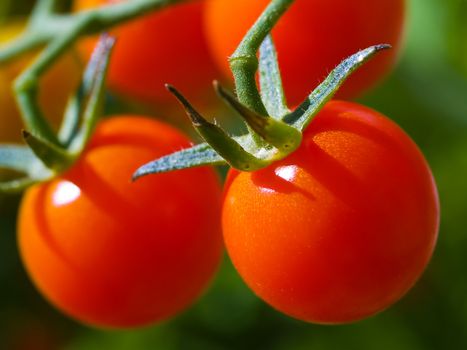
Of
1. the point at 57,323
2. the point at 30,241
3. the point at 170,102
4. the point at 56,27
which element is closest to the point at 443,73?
the point at 170,102

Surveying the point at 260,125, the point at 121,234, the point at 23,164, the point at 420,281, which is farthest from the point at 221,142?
the point at 420,281

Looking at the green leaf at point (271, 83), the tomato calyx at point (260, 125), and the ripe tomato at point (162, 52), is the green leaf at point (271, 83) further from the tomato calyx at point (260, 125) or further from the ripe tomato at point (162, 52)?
the ripe tomato at point (162, 52)

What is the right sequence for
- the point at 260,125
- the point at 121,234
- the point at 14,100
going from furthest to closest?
1. the point at 14,100
2. the point at 121,234
3. the point at 260,125

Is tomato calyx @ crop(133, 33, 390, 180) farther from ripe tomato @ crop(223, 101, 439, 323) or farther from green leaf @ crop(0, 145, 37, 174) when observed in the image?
green leaf @ crop(0, 145, 37, 174)

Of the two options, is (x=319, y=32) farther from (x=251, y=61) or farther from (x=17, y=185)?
(x=17, y=185)

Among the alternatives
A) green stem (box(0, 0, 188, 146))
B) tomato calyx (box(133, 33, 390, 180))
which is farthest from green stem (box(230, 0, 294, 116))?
green stem (box(0, 0, 188, 146))

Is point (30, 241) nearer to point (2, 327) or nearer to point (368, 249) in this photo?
point (368, 249)
